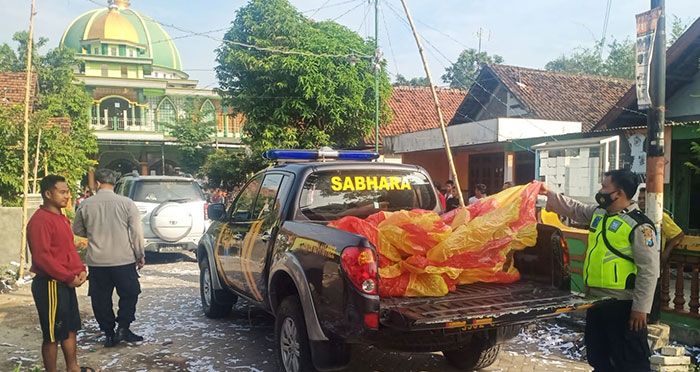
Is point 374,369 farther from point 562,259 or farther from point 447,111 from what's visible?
point 447,111

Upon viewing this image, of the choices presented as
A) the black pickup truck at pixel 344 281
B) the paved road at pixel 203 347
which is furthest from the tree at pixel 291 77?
the black pickup truck at pixel 344 281

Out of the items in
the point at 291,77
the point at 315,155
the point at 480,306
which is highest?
the point at 291,77

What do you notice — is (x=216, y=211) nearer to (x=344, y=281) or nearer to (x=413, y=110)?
(x=344, y=281)

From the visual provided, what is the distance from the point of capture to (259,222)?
4.95 metres

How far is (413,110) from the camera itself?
24.1m

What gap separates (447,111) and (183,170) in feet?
56.4

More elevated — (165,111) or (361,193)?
(165,111)

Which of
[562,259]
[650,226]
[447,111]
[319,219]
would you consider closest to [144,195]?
[319,219]

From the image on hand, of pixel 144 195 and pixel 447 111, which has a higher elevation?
pixel 447 111

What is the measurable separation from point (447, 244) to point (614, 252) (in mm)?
1038

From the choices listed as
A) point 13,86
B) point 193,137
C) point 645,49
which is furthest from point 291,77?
point 193,137

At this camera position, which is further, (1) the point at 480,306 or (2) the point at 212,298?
(2) the point at 212,298

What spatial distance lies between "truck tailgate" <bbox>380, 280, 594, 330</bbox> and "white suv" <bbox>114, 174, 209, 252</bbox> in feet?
25.1

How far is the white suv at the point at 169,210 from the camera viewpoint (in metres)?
10.3
